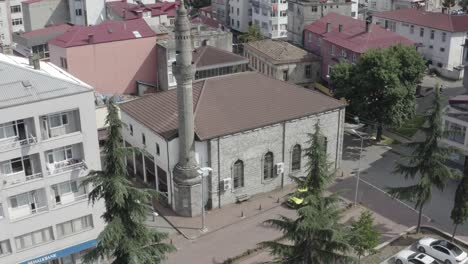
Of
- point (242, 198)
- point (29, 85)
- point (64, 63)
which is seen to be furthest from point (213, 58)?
point (29, 85)

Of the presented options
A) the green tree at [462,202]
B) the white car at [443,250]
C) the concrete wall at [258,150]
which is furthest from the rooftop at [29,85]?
the green tree at [462,202]

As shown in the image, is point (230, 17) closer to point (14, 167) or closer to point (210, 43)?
point (210, 43)

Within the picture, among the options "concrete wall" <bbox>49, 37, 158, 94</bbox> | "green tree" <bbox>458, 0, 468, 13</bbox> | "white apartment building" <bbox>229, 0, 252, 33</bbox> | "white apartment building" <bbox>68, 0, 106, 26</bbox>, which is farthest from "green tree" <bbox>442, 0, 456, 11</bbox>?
"white apartment building" <bbox>68, 0, 106, 26</bbox>

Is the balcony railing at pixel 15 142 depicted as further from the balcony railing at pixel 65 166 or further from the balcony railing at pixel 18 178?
the balcony railing at pixel 65 166

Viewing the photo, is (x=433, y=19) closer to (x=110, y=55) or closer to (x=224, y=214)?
(x=110, y=55)

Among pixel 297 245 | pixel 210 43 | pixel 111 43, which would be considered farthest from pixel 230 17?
pixel 297 245

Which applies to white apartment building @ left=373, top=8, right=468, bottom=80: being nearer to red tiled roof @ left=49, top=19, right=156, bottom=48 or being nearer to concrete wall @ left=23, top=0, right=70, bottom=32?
red tiled roof @ left=49, top=19, right=156, bottom=48
